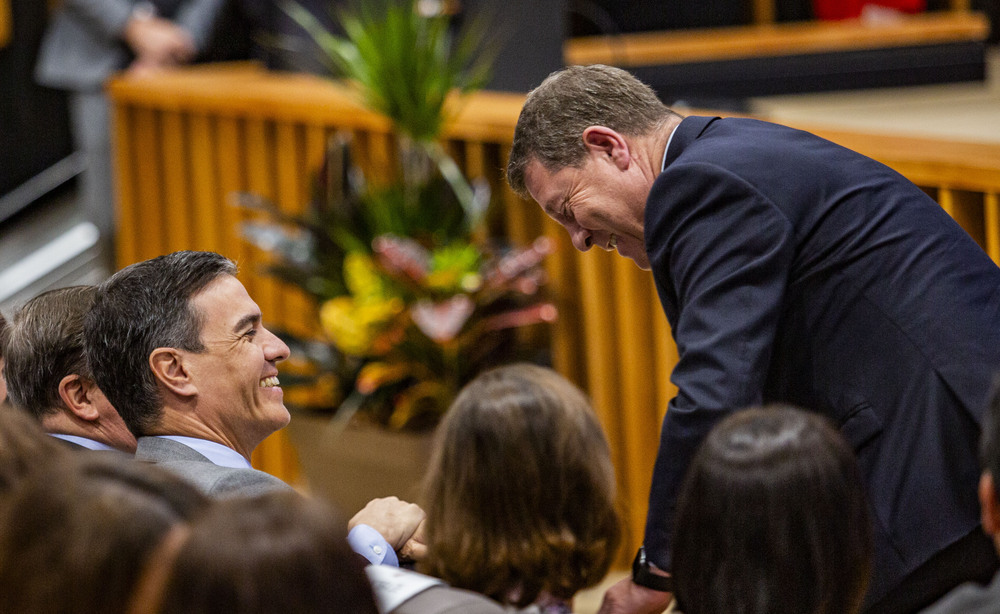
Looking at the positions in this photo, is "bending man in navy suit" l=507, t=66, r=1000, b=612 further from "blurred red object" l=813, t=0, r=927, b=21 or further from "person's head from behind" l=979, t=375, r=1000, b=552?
"blurred red object" l=813, t=0, r=927, b=21

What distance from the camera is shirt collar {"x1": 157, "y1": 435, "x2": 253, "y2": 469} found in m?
1.73

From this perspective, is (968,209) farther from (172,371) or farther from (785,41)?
(785,41)

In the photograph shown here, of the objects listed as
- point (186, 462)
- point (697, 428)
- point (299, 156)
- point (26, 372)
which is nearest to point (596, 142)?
point (697, 428)

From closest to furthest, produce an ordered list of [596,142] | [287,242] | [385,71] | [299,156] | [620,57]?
[596,142], [385,71], [287,242], [299,156], [620,57]

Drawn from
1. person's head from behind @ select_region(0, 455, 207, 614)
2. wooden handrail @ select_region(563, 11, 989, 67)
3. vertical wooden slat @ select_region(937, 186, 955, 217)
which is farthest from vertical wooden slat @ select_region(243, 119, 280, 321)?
person's head from behind @ select_region(0, 455, 207, 614)

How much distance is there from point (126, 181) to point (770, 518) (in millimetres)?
3758

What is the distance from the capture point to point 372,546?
1.63 m

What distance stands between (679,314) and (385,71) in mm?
1719

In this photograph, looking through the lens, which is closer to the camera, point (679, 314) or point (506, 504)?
point (506, 504)

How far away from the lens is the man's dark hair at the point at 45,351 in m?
1.84

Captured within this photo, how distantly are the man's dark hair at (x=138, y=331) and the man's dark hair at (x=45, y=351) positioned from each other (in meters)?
0.10

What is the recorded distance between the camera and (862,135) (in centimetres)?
268

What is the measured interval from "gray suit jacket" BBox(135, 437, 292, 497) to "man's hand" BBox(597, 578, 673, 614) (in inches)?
19.0

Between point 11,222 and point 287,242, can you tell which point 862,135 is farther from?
point 11,222
